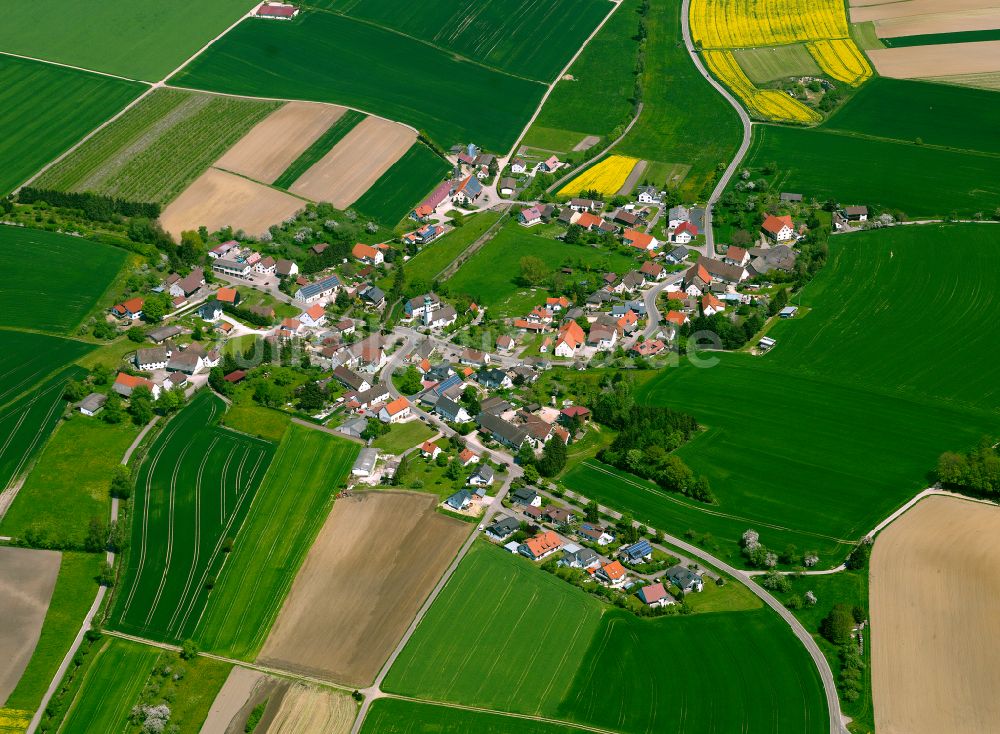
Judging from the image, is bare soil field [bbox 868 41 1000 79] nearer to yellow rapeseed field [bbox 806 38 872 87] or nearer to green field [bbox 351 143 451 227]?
yellow rapeseed field [bbox 806 38 872 87]

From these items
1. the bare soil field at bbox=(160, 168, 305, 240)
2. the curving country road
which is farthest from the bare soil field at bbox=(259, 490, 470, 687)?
the curving country road

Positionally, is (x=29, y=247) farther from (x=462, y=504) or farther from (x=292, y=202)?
(x=462, y=504)

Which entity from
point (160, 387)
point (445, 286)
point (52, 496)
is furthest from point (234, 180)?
point (52, 496)

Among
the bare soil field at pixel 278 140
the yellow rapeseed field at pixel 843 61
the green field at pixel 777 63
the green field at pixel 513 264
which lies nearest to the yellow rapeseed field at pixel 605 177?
the green field at pixel 513 264

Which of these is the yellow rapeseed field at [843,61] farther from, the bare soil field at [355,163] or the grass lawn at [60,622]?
the grass lawn at [60,622]

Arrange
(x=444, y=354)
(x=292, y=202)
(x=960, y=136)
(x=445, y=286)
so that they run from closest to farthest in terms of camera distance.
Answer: (x=444, y=354) < (x=445, y=286) < (x=292, y=202) < (x=960, y=136)

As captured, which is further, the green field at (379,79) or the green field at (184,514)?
the green field at (379,79)
